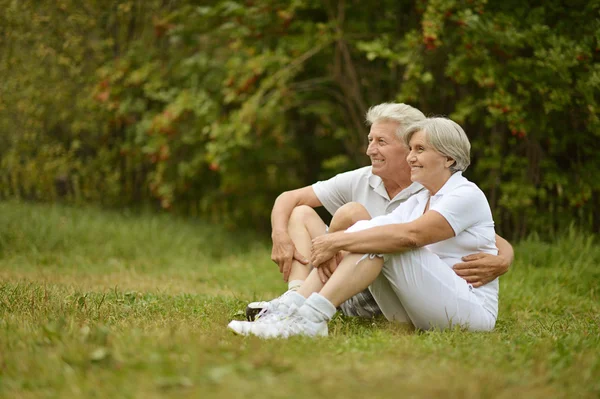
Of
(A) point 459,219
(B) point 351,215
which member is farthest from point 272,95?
(A) point 459,219

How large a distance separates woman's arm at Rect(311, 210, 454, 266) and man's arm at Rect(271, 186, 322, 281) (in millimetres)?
624

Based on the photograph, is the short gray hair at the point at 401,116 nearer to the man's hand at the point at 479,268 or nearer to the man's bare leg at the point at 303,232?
the man's bare leg at the point at 303,232

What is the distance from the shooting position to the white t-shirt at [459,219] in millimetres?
3453

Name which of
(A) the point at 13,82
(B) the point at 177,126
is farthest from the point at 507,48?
(A) the point at 13,82

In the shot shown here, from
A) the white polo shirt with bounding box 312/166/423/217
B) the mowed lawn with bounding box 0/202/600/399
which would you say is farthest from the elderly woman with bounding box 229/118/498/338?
the white polo shirt with bounding box 312/166/423/217

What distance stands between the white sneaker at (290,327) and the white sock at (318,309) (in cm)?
1

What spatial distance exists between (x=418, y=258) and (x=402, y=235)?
0.17 metres

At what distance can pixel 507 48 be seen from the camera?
6051 millimetres

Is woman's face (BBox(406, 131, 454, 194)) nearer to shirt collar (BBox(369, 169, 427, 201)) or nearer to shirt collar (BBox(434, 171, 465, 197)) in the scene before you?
shirt collar (BBox(434, 171, 465, 197))

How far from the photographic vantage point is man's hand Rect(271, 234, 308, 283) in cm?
401

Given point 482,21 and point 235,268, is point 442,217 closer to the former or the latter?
point 482,21

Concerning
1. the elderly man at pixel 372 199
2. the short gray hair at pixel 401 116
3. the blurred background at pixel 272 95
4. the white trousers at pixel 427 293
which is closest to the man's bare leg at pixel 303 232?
the elderly man at pixel 372 199

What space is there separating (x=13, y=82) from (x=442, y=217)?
25.0 ft

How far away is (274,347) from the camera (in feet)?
9.65
